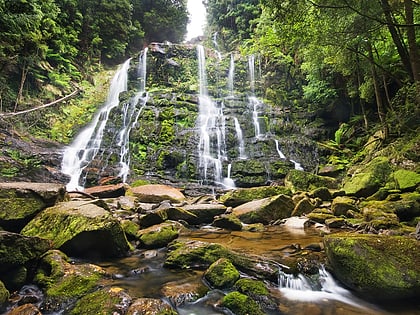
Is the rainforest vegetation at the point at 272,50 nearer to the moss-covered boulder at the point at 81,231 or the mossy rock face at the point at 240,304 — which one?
the mossy rock face at the point at 240,304

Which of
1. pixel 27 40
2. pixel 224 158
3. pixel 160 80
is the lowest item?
pixel 224 158

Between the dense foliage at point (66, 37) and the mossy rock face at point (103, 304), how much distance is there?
12134 mm

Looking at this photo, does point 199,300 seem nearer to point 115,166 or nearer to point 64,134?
point 115,166

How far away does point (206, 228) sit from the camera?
6711mm

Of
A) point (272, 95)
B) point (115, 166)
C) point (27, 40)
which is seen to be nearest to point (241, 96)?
point (272, 95)

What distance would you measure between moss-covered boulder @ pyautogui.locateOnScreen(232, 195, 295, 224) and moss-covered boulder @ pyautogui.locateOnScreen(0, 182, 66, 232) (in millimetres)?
4385

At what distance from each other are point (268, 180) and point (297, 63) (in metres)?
11.4

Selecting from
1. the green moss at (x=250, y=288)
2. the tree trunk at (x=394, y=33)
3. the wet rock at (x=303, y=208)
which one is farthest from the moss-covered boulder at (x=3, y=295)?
the tree trunk at (x=394, y=33)

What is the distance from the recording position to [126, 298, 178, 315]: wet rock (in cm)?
264

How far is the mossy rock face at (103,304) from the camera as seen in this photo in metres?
2.65

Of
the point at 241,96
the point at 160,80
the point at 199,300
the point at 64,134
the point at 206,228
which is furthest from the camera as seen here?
the point at 160,80

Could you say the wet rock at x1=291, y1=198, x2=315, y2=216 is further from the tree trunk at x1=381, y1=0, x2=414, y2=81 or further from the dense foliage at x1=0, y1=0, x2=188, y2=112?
the dense foliage at x1=0, y1=0, x2=188, y2=112

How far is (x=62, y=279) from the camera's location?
3.18m

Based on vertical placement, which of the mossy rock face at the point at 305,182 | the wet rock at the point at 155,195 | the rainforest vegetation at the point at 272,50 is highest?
the rainforest vegetation at the point at 272,50
